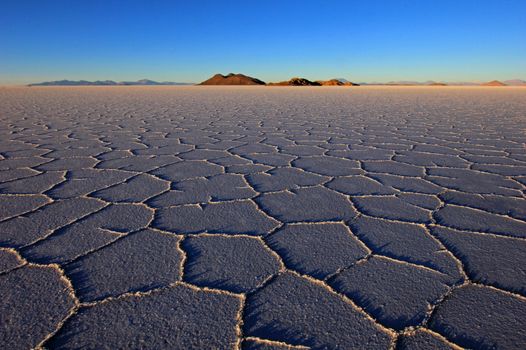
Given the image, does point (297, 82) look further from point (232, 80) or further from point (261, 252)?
point (261, 252)

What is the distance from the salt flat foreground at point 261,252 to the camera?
98 centimetres

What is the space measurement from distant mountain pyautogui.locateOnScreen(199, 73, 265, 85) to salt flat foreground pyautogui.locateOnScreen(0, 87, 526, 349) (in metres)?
52.1

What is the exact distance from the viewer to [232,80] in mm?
54406

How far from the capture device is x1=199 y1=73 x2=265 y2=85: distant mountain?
53528mm

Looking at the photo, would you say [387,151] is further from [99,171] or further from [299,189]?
[99,171]

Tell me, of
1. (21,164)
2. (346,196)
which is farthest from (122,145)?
(346,196)

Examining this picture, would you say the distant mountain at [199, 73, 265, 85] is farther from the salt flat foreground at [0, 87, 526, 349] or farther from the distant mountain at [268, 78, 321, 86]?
the salt flat foreground at [0, 87, 526, 349]

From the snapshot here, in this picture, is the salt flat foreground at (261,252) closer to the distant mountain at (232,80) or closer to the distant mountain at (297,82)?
the distant mountain at (297,82)

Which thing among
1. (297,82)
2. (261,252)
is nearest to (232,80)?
(297,82)

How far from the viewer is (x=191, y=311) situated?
105 cm

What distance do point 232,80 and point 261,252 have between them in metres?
54.8

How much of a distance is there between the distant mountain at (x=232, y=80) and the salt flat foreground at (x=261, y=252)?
52074mm

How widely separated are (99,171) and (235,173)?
0.85 m

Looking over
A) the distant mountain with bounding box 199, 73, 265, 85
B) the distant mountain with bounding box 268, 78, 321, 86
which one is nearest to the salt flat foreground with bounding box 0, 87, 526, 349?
the distant mountain with bounding box 268, 78, 321, 86
